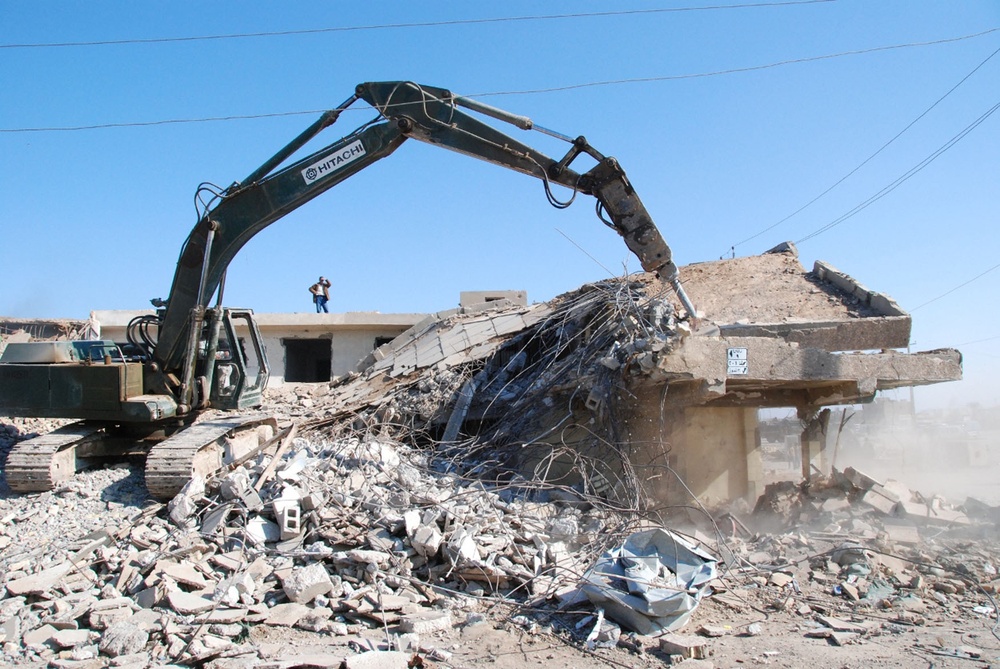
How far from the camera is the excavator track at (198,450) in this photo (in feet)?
23.2

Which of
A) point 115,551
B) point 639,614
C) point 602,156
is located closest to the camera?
point 639,614

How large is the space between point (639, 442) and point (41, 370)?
6.67 m

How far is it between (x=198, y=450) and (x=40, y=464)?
1.64m

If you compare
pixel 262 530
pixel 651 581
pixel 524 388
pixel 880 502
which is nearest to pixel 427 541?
pixel 262 530

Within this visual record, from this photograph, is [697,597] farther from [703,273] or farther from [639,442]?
[703,273]

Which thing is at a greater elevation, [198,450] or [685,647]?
[198,450]

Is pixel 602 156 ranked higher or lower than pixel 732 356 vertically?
higher

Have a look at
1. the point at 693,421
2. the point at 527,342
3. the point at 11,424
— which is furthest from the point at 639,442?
the point at 11,424

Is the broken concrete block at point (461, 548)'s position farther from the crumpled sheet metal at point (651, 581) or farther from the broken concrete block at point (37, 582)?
the broken concrete block at point (37, 582)

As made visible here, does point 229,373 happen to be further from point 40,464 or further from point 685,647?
point 685,647

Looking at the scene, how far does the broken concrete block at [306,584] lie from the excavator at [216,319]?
88.9 inches

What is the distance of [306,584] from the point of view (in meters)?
5.59

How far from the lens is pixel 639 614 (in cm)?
527

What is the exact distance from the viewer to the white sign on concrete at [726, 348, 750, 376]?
7746 millimetres
